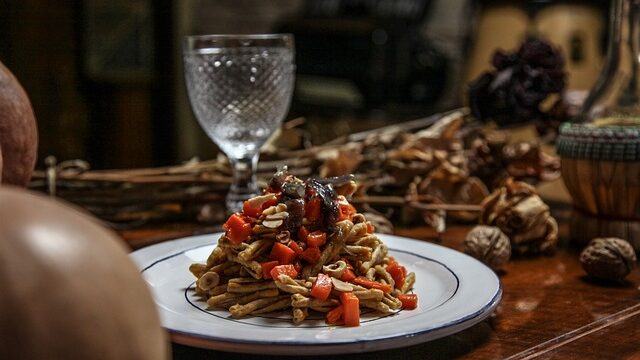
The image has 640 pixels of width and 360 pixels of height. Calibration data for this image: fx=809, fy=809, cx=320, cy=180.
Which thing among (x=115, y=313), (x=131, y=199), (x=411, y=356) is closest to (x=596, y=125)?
(x=411, y=356)

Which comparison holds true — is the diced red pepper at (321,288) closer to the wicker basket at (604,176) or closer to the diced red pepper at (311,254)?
the diced red pepper at (311,254)

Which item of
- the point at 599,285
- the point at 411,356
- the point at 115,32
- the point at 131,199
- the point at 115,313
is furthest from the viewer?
the point at 115,32

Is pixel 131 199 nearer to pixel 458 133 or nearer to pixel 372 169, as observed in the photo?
pixel 372 169

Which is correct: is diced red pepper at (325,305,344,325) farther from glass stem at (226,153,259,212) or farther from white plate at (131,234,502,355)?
glass stem at (226,153,259,212)

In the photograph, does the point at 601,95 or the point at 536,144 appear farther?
the point at 536,144

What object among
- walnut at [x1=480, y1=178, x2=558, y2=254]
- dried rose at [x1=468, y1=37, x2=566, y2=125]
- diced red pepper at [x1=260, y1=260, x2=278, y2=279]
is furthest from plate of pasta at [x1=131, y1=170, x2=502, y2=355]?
dried rose at [x1=468, y1=37, x2=566, y2=125]

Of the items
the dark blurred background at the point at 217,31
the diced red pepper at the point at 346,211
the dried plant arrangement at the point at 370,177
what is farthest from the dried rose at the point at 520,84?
the dark blurred background at the point at 217,31

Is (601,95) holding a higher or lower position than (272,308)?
higher
